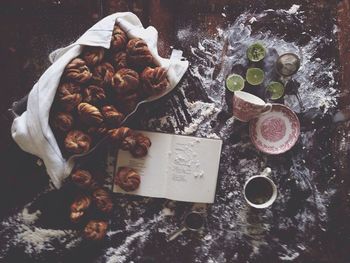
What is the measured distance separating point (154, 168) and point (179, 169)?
0.32ft

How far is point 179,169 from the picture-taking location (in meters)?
1.70

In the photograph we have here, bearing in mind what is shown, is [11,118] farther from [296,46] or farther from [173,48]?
[296,46]

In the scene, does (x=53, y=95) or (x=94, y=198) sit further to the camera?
(x=94, y=198)

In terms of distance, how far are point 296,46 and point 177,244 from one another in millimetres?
923

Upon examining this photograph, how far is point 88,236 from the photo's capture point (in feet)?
5.40

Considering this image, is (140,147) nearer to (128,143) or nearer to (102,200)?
(128,143)

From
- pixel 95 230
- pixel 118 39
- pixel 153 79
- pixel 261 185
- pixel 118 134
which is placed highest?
pixel 118 39

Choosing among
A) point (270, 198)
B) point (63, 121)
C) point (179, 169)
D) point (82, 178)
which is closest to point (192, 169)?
point (179, 169)

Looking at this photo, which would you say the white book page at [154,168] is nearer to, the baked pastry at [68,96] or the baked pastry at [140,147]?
the baked pastry at [140,147]

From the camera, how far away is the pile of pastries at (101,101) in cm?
153

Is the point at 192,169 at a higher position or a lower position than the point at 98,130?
lower

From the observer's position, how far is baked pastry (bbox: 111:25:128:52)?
1561mm

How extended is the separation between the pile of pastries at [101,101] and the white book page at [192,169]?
5.2 inches

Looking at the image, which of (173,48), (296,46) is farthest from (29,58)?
(296,46)
